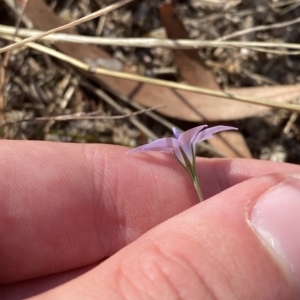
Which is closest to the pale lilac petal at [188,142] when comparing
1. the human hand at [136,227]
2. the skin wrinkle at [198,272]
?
the human hand at [136,227]

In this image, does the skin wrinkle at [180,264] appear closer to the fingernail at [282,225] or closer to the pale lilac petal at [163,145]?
the fingernail at [282,225]

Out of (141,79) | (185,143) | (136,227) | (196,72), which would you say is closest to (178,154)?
(185,143)

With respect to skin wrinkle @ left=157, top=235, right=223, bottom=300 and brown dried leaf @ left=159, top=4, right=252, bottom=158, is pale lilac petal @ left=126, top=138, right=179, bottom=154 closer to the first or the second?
skin wrinkle @ left=157, top=235, right=223, bottom=300

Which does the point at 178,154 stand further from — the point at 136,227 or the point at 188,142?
the point at 136,227

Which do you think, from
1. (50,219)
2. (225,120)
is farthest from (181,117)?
(50,219)

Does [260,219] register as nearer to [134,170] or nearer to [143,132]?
[134,170]
